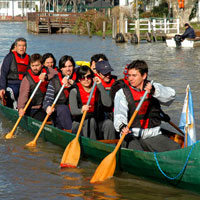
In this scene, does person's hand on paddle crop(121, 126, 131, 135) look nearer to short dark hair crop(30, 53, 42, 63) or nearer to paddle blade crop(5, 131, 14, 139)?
short dark hair crop(30, 53, 42, 63)

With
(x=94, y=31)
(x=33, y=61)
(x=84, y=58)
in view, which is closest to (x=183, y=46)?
(x=84, y=58)

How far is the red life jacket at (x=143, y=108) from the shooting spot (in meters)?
6.27

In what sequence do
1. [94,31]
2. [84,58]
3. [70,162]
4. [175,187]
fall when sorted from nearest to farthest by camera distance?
[175,187] → [70,162] → [84,58] → [94,31]

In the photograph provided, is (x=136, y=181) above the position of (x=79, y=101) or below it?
below

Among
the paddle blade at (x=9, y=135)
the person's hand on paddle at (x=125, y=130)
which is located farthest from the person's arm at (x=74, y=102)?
the paddle blade at (x=9, y=135)

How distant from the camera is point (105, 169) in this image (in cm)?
650

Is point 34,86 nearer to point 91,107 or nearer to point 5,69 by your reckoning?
point 5,69

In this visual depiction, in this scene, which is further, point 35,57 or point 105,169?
point 35,57

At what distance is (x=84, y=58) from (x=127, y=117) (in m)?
17.3

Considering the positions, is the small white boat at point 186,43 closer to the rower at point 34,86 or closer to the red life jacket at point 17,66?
the red life jacket at point 17,66

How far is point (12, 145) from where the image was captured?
8633mm

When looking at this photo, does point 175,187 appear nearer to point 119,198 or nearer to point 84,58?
point 119,198

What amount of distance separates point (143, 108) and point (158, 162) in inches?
28.1

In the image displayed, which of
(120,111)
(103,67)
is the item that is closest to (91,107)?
(103,67)
